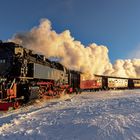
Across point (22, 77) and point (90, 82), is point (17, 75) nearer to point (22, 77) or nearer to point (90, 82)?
point (22, 77)

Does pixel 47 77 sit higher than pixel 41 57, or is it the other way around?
pixel 41 57

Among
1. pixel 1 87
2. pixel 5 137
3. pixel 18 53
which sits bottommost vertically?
pixel 5 137

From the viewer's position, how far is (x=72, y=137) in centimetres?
964

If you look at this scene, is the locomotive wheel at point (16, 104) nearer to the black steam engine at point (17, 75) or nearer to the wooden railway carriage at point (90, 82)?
the black steam engine at point (17, 75)

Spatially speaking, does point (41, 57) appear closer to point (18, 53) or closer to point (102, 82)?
point (18, 53)

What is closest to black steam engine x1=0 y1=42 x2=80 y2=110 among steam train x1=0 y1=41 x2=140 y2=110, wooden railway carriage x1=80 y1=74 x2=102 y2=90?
→ steam train x1=0 y1=41 x2=140 y2=110

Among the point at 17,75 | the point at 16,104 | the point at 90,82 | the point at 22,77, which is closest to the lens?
the point at 16,104

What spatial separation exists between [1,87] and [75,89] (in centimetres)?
2628

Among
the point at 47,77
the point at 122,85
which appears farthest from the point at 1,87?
→ the point at 122,85

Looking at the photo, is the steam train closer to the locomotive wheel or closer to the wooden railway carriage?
the locomotive wheel

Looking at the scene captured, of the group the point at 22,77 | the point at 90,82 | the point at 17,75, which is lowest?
the point at 22,77

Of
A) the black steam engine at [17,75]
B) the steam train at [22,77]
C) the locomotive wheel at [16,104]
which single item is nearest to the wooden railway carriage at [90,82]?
the steam train at [22,77]

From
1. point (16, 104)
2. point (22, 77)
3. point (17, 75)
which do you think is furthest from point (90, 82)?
point (16, 104)

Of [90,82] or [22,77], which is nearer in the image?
[22,77]
